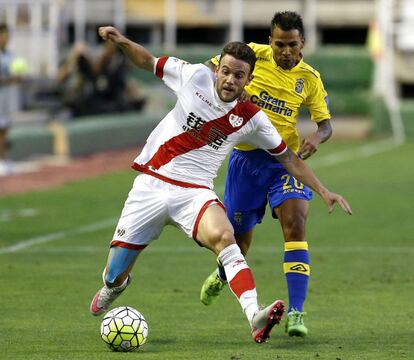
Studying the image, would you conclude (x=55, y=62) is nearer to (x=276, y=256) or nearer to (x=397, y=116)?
(x=397, y=116)

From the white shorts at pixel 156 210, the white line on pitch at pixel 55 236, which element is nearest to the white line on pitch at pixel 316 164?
the white line on pitch at pixel 55 236

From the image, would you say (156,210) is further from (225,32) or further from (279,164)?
(225,32)

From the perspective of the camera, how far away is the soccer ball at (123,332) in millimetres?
9195

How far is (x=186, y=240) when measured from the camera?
55.0 ft

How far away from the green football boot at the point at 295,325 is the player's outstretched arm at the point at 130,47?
209 centimetres

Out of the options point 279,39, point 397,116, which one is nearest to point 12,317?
point 279,39

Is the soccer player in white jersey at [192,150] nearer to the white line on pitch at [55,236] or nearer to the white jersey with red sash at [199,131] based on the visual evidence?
the white jersey with red sash at [199,131]

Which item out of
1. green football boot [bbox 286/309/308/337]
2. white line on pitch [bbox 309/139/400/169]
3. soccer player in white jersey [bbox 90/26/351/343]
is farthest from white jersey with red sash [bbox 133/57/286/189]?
white line on pitch [bbox 309/139/400/169]

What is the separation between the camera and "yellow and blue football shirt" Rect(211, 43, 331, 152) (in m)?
10.6

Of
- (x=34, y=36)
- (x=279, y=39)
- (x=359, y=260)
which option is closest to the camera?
(x=279, y=39)

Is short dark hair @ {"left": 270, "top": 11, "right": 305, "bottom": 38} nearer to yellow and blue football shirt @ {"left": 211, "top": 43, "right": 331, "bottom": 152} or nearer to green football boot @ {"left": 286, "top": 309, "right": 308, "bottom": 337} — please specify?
yellow and blue football shirt @ {"left": 211, "top": 43, "right": 331, "bottom": 152}

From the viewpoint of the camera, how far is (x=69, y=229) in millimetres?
17391

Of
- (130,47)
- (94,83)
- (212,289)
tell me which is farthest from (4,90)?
(130,47)

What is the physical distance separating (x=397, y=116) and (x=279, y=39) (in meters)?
28.2
